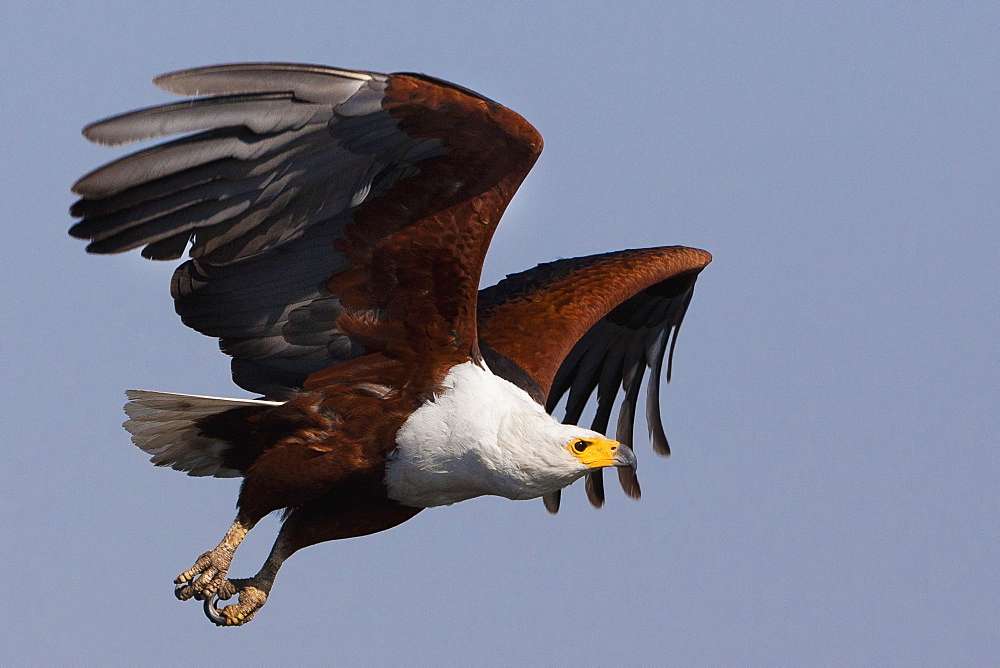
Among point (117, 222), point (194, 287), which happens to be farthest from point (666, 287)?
point (117, 222)

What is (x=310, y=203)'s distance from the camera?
5.92 metres

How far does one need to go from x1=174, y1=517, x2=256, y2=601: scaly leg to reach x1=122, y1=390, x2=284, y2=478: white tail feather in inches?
11.9

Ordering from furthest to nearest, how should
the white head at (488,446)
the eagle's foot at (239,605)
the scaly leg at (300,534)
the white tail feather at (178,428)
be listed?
the eagle's foot at (239,605), the scaly leg at (300,534), the white tail feather at (178,428), the white head at (488,446)

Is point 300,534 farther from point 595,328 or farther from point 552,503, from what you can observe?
point 595,328

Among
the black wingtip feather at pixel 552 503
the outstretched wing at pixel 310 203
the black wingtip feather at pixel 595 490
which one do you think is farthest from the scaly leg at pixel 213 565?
the black wingtip feather at pixel 595 490

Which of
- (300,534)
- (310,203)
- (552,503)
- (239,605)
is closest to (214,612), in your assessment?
(239,605)

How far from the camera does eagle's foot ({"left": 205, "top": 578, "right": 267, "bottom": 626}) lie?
6.61 m

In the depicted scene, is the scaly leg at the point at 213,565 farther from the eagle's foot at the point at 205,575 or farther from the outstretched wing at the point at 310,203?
the outstretched wing at the point at 310,203

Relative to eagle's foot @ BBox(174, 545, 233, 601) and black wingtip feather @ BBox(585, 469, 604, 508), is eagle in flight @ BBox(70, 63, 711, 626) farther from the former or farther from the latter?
black wingtip feather @ BBox(585, 469, 604, 508)

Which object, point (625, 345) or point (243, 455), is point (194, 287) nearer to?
point (243, 455)

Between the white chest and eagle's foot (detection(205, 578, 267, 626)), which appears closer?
the white chest

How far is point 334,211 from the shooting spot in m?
5.93

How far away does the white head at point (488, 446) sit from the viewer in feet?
20.2

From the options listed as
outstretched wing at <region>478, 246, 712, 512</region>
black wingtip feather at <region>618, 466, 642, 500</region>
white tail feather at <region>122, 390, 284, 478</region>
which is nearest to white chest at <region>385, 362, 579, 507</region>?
outstretched wing at <region>478, 246, 712, 512</region>
